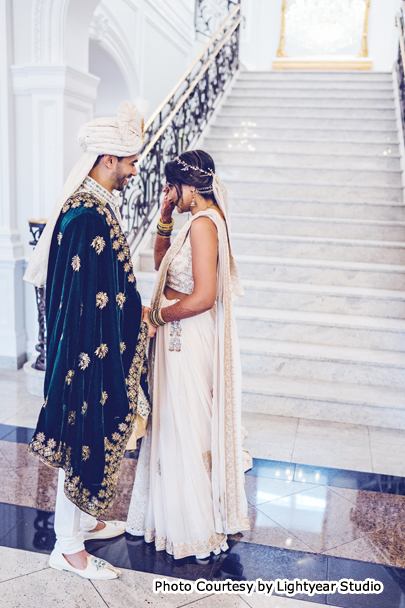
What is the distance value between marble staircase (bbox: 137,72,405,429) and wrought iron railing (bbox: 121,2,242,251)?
287 mm

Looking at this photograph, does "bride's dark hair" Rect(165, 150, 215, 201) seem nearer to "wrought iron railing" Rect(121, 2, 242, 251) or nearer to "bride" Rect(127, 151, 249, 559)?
"bride" Rect(127, 151, 249, 559)

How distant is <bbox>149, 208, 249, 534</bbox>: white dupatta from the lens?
215cm

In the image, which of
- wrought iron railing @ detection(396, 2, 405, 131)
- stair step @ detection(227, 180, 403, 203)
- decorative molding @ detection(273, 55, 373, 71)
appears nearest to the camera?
stair step @ detection(227, 180, 403, 203)

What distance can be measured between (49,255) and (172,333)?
583 mm

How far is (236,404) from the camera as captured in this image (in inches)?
86.0

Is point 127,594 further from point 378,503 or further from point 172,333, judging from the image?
point 378,503

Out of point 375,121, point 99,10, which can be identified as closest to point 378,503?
point 375,121

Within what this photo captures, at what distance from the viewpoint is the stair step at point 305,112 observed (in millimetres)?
6891

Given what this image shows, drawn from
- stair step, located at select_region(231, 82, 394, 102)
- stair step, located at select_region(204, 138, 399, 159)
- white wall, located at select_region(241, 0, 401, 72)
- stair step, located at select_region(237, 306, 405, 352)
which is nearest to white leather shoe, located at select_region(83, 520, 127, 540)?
stair step, located at select_region(237, 306, 405, 352)

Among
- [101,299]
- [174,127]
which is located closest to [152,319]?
[101,299]

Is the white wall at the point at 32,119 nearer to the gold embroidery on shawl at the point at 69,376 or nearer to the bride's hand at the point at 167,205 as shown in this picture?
the bride's hand at the point at 167,205

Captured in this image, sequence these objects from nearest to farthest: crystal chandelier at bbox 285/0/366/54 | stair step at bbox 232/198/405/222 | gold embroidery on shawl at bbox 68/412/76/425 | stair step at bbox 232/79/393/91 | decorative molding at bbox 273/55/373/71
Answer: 1. gold embroidery on shawl at bbox 68/412/76/425
2. stair step at bbox 232/198/405/222
3. stair step at bbox 232/79/393/91
4. decorative molding at bbox 273/55/373/71
5. crystal chandelier at bbox 285/0/366/54

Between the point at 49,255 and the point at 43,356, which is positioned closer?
the point at 49,255

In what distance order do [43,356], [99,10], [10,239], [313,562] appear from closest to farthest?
[313,562] < [43,356] < [10,239] < [99,10]
